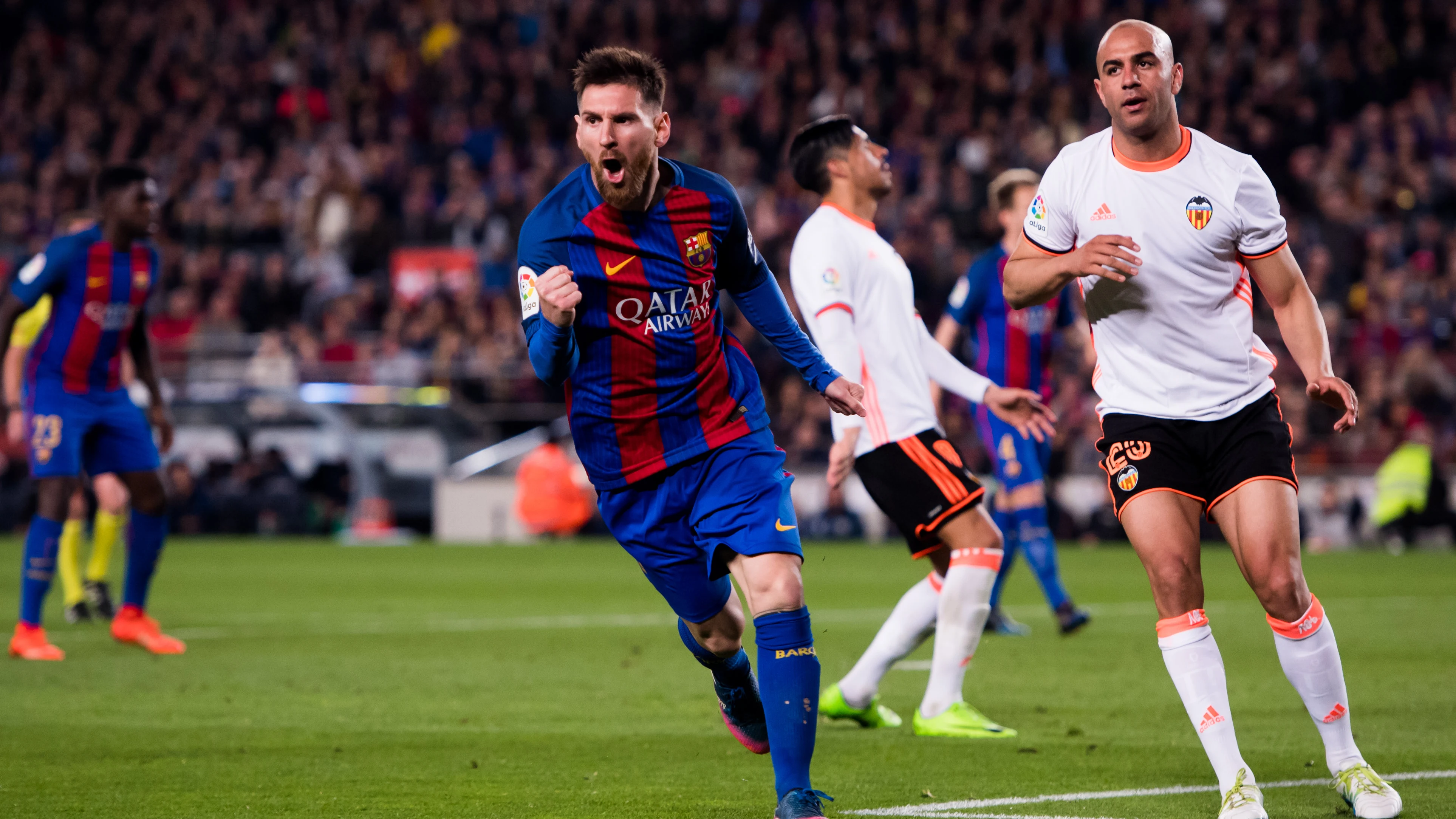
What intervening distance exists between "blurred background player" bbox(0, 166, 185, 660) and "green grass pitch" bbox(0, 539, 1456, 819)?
0.64 metres

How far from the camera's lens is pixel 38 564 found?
392 inches

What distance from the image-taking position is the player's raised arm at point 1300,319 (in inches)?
205

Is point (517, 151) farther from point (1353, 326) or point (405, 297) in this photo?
point (1353, 326)

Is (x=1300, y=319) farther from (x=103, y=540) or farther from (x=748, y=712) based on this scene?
(x=103, y=540)

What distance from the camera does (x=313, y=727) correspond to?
7.16 metres

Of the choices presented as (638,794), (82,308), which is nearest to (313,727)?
(638,794)

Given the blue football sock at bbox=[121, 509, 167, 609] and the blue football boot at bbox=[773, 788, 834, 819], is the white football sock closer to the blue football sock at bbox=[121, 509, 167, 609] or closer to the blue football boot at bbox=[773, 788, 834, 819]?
the blue football boot at bbox=[773, 788, 834, 819]

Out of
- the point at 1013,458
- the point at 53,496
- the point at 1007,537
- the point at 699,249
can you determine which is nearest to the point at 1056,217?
the point at 699,249

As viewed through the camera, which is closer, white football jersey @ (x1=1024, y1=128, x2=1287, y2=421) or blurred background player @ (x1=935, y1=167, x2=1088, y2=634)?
white football jersey @ (x1=1024, y1=128, x2=1287, y2=421)

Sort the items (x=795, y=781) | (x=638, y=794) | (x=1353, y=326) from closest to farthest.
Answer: (x=795, y=781) < (x=638, y=794) < (x=1353, y=326)

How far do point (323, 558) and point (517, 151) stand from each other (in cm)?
1173

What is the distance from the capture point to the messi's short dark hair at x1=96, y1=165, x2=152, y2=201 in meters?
10.1

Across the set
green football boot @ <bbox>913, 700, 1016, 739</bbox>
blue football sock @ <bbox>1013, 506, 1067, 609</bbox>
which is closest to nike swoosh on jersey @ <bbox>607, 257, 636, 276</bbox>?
green football boot @ <bbox>913, 700, 1016, 739</bbox>

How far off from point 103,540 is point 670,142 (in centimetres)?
1655
